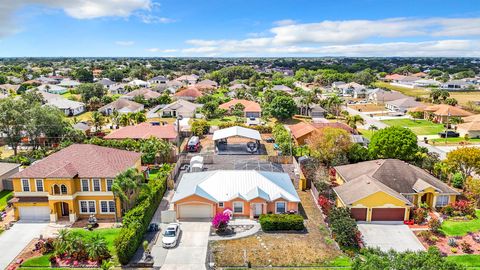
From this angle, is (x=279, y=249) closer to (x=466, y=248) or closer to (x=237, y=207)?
(x=237, y=207)

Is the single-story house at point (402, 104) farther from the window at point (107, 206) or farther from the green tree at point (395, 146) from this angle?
the window at point (107, 206)

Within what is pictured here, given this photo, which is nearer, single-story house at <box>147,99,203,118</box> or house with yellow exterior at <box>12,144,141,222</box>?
house with yellow exterior at <box>12,144,141,222</box>

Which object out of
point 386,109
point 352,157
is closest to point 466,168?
point 352,157

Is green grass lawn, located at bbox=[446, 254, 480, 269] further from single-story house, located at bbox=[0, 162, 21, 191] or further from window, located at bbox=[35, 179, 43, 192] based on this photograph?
single-story house, located at bbox=[0, 162, 21, 191]

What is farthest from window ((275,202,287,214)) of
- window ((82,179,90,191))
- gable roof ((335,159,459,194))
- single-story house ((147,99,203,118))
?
single-story house ((147,99,203,118))

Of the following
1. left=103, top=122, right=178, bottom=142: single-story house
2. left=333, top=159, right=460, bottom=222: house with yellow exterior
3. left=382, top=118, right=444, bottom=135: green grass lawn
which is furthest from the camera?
left=382, top=118, right=444, bottom=135: green grass lawn

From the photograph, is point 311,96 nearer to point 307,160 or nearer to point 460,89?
point 307,160

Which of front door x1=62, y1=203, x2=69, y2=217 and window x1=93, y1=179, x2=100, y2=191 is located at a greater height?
window x1=93, y1=179, x2=100, y2=191
